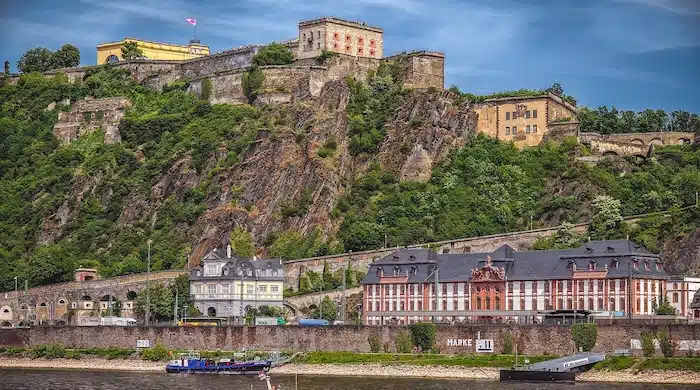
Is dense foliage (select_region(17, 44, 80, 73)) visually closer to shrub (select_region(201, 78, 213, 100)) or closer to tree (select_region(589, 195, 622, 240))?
shrub (select_region(201, 78, 213, 100))

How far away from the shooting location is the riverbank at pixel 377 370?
98.9 meters

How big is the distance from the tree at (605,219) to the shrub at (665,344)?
2975cm

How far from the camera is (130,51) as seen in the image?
185 m

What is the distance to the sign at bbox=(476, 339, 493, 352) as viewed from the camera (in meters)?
109

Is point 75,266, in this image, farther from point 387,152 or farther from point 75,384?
point 75,384

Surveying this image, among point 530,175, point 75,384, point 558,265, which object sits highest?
point 530,175

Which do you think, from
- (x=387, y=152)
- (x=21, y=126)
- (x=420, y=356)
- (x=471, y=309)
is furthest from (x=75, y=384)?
(x=21, y=126)

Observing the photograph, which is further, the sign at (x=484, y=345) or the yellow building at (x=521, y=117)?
the yellow building at (x=521, y=117)

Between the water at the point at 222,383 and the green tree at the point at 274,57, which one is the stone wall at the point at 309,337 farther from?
the green tree at the point at 274,57

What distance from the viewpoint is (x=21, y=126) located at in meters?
179

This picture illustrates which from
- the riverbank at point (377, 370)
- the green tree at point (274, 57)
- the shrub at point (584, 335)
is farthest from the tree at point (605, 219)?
the green tree at point (274, 57)

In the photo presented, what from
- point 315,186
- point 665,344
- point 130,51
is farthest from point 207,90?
point 665,344

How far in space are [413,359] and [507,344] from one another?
6.60 meters

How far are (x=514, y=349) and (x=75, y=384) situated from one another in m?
29.8
